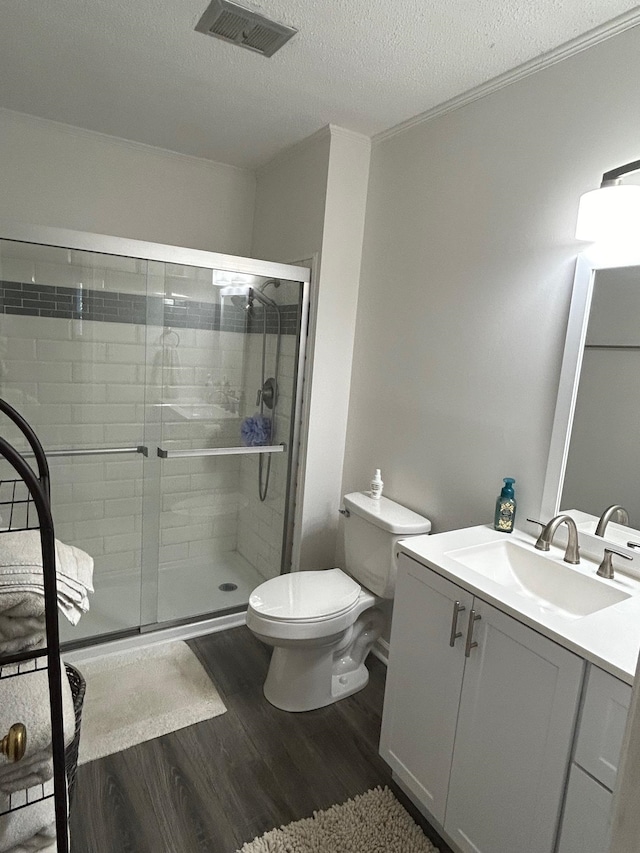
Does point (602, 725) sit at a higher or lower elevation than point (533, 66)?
lower

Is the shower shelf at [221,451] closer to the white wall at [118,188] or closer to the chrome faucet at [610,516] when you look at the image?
the white wall at [118,188]

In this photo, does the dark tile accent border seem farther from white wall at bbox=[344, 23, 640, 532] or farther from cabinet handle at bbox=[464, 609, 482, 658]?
cabinet handle at bbox=[464, 609, 482, 658]

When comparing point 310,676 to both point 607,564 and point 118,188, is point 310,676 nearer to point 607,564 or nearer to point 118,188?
point 607,564

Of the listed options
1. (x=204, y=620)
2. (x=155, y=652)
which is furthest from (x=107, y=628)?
(x=204, y=620)

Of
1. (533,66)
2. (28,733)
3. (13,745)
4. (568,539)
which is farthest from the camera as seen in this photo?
(533,66)

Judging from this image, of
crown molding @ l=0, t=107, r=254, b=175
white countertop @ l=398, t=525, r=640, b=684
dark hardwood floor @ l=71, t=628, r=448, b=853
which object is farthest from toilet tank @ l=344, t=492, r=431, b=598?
crown molding @ l=0, t=107, r=254, b=175

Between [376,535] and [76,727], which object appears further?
[376,535]

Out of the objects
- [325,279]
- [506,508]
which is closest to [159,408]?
[325,279]

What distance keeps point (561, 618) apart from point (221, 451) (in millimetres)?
1836

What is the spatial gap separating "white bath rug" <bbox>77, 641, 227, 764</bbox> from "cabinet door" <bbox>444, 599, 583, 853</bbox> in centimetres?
106

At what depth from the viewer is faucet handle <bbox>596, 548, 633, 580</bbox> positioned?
1.52m

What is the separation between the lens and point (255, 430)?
2.83 metres

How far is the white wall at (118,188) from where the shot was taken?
2619 millimetres

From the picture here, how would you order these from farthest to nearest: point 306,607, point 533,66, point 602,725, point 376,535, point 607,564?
point 376,535, point 306,607, point 533,66, point 607,564, point 602,725
